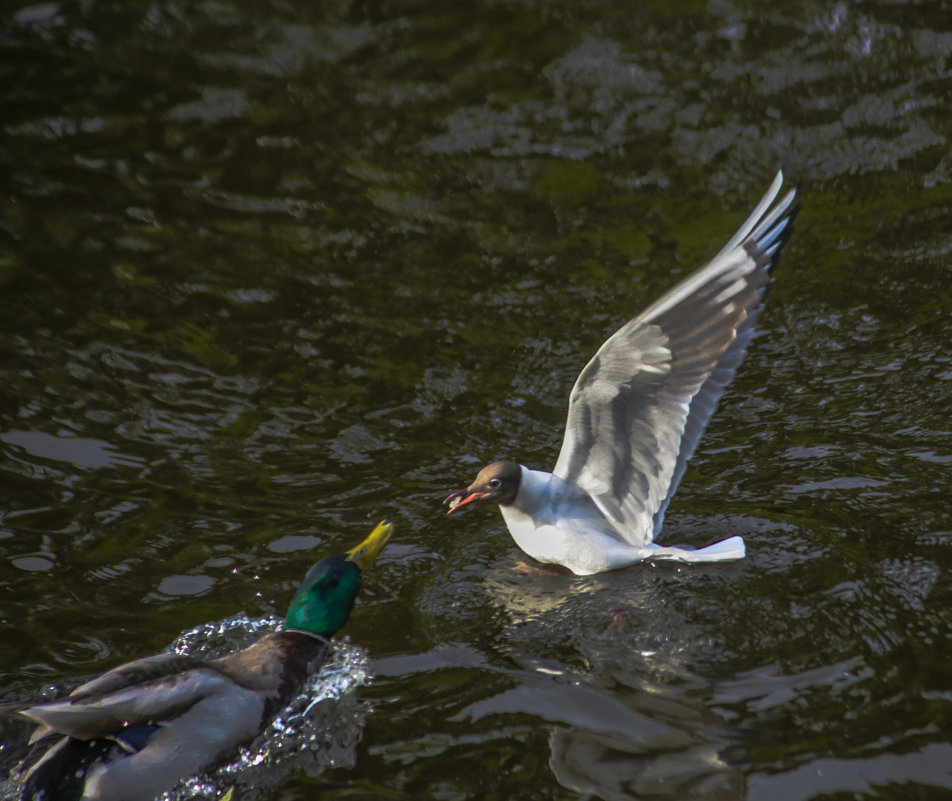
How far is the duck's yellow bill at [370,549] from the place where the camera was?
5.07 metres

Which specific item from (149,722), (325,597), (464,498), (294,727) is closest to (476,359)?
(464,498)

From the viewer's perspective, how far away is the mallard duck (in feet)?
12.7

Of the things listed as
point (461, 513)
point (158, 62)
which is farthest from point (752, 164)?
point (158, 62)

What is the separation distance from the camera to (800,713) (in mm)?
4215

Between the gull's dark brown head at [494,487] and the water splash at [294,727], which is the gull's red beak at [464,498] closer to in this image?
the gull's dark brown head at [494,487]

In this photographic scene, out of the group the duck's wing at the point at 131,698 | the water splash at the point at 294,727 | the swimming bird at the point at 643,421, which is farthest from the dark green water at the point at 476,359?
the duck's wing at the point at 131,698

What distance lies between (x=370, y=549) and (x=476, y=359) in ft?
9.41

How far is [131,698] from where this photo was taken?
3980mm

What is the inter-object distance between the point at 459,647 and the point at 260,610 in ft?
3.17

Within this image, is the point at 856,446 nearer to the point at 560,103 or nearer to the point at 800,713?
the point at 800,713

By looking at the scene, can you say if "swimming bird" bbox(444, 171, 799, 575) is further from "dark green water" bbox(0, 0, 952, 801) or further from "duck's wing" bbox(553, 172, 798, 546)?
"dark green water" bbox(0, 0, 952, 801)

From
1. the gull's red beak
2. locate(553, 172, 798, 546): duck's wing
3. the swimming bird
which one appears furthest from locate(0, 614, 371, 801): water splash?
locate(553, 172, 798, 546): duck's wing

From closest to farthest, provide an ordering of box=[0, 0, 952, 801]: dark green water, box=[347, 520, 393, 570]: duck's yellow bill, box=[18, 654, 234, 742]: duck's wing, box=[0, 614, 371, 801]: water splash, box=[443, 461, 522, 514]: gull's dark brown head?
box=[18, 654, 234, 742]: duck's wing
box=[0, 614, 371, 801]: water splash
box=[0, 0, 952, 801]: dark green water
box=[347, 520, 393, 570]: duck's yellow bill
box=[443, 461, 522, 514]: gull's dark brown head

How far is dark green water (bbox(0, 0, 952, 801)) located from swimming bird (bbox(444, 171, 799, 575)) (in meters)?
0.22
